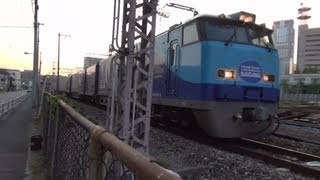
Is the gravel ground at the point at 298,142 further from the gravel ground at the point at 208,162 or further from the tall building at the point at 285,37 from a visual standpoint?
the tall building at the point at 285,37

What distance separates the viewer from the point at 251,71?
14.6m

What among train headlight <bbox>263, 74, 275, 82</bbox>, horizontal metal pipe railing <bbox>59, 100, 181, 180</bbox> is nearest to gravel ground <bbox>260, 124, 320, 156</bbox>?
train headlight <bbox>263, 74, 275, 82</bbox>

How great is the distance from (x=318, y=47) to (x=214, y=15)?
118 m

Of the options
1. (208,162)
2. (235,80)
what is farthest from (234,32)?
(208,162)

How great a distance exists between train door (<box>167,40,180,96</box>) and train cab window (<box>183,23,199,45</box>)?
24.4 inches

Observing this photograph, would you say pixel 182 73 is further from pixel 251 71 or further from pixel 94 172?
pixel 94 172

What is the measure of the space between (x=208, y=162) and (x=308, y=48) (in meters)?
124

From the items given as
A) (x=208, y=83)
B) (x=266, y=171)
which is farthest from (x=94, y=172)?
(x=208, y=83)

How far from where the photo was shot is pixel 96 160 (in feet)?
13.0

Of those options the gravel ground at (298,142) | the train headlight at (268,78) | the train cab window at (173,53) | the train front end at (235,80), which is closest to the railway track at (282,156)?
the train front end at (235,80)

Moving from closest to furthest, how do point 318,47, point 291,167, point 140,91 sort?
point 140,91 → point 291,167 → point 318,47

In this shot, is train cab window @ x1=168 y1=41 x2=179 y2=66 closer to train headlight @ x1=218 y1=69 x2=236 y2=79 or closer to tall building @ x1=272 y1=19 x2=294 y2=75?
train headlight @ x1=218 y1=69 x2=236 y2=79

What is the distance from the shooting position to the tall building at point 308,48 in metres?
121

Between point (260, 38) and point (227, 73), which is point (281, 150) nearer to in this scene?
point (227, 73)
